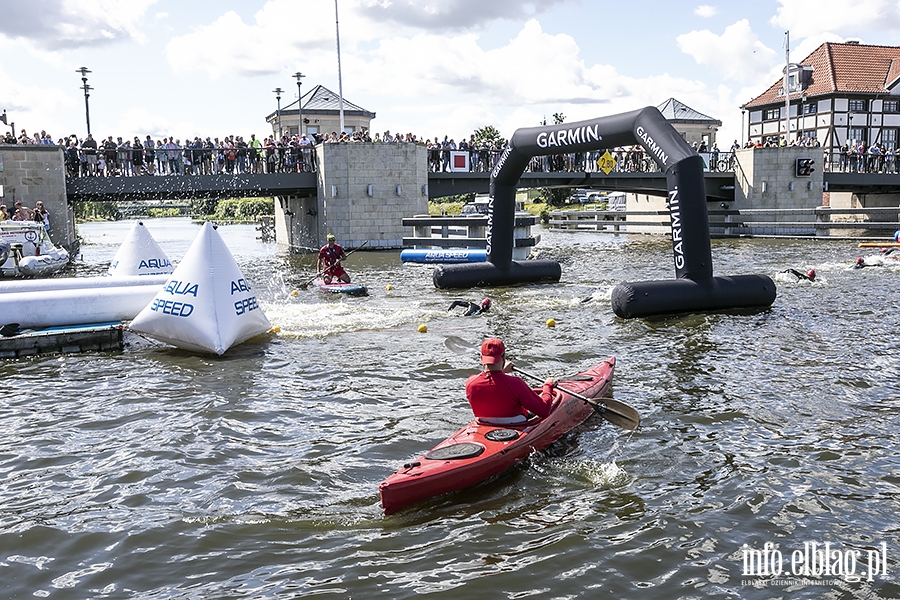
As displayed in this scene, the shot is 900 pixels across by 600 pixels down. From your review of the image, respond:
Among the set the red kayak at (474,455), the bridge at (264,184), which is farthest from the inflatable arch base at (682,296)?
the bridge at (264,184)

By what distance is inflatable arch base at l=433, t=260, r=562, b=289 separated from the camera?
17266mm

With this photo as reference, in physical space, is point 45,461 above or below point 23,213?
below

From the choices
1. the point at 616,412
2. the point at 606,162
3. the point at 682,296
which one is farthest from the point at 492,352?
the point at 606,162

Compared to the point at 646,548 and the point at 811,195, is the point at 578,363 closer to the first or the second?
the point at 646,548

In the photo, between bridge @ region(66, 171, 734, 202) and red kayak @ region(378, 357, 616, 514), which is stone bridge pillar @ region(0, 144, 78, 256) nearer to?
bridge @ region(66, 171, 734, 202)

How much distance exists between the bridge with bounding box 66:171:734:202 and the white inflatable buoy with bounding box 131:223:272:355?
16638mm

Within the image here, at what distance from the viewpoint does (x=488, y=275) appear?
685 inches

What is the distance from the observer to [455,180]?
31484mm

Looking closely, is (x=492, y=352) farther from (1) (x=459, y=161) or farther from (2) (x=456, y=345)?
(1) (x=459, y=161)

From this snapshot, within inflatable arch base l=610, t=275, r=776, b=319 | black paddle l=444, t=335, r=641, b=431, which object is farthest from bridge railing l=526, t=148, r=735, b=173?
black paddle l=444, t=335, r=641, b=431

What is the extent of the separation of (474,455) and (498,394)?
2.38 ft

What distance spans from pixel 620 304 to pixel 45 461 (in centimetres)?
864

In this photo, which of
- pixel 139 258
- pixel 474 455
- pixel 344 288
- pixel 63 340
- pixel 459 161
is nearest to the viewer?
pixel 474 455

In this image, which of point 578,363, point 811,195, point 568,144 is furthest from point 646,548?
point 811,195
